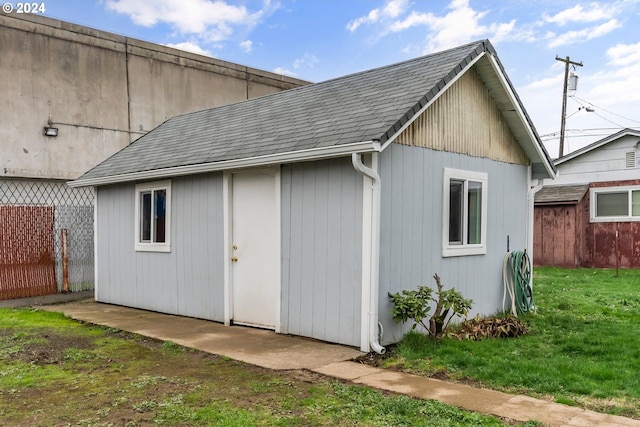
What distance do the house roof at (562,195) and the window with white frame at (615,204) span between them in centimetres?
37

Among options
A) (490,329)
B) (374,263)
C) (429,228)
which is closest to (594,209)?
(490,329)

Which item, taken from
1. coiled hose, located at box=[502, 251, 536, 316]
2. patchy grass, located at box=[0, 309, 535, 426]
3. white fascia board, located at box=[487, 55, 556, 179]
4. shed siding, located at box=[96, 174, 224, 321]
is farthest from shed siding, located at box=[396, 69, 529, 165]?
patchy grass, located at box=[0, 309, 535, 426]

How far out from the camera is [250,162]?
7152 mm

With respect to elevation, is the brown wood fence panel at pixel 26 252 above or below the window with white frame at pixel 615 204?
below

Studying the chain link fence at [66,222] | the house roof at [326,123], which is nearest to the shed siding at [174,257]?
the house roof at [326,123]

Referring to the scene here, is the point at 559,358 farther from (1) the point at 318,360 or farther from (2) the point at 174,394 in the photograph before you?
(2) the point at 174,394

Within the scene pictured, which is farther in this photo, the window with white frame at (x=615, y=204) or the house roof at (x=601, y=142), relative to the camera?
the window with white frame at (x=615, y=204)

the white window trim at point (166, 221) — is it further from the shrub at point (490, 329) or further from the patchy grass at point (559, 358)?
the shrub at point (490, 329)

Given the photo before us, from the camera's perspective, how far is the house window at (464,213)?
737 cm

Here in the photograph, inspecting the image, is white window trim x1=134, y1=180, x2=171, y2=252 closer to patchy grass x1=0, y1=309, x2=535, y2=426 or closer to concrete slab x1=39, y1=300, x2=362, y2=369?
concrete slab x1=39, y1=300, x2=362, y2=369

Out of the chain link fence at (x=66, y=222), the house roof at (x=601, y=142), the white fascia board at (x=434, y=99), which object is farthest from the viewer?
the house roof at (x=601, y=142)

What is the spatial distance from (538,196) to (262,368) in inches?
550

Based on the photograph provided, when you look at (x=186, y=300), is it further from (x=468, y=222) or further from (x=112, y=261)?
(x=468, y=222)

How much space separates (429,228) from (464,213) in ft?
2.75
